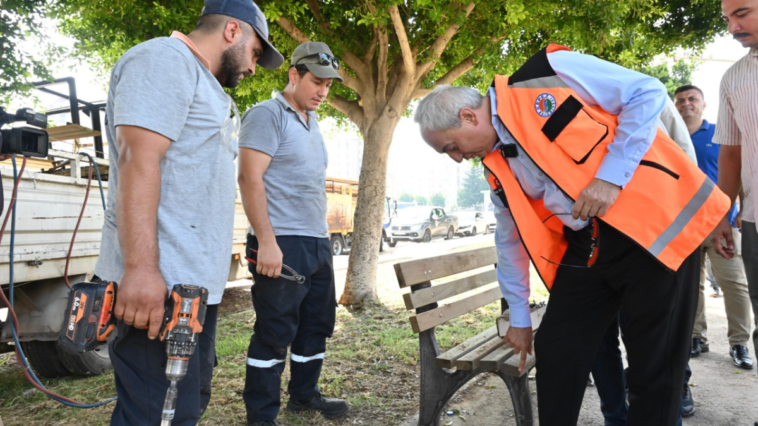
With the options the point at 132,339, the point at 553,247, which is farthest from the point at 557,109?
the point at 132,339

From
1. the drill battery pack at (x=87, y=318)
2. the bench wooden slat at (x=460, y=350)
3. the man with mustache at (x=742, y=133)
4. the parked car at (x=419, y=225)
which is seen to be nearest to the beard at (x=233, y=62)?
the drill battery pack at (x=87, y=318)

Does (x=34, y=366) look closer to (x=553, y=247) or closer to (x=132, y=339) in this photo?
(x=132, y=339)

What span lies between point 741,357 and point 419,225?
19119mm

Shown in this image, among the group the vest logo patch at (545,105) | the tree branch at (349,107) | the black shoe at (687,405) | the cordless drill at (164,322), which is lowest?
the black shoe at (687,405)

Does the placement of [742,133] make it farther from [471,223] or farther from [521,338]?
[471,223]

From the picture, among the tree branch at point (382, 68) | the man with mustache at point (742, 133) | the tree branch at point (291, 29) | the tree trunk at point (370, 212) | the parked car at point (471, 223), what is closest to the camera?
the man with mustache at point (742, 133)

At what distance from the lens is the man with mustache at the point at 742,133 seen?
217cm

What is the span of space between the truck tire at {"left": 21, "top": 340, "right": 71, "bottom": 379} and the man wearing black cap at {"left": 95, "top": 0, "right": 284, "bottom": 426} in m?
2.87

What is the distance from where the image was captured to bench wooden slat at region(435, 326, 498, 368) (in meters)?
2.65

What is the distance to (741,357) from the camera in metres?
4.01

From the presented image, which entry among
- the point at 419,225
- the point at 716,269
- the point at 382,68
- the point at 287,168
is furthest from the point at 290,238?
the point at 419,225

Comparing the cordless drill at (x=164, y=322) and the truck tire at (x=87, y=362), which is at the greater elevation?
the cordless drill at (x=164, y=322)

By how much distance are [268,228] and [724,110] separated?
2304mm

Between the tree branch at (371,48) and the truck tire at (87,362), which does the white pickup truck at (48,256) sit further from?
the tree branch at (371,48)
